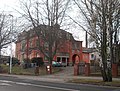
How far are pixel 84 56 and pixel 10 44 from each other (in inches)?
1288

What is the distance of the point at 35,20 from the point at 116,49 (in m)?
13.1

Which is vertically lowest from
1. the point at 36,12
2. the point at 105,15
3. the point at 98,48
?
the point at 98,48

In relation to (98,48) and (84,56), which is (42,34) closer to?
(98,48)

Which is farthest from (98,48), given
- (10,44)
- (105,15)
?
(10,44)

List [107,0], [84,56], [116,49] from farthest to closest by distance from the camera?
[84,56]
[116,49]
[107,0]

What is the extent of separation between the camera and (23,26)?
1674 inches

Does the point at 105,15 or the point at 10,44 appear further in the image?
the point at 10,44

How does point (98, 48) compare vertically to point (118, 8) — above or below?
below

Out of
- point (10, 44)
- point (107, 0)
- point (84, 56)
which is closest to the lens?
point (107, 0)

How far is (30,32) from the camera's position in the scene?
140 feet

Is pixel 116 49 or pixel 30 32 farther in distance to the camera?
pixel 30 32

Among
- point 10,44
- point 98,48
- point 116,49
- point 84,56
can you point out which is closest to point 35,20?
point 10,44

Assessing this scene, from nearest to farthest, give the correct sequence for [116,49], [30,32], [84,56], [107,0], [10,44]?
1. [107,0]
2. [116,49]
3. [30,32]
4. [10,44]
5. [84,56]

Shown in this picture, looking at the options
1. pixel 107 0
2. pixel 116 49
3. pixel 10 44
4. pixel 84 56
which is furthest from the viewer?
pixel 84 56
